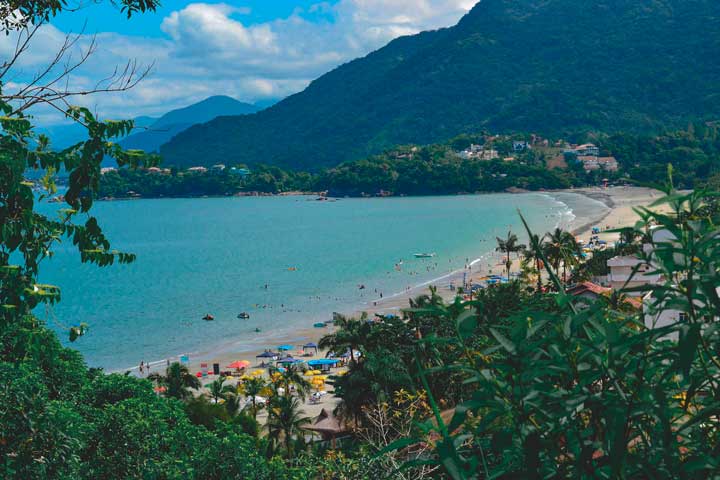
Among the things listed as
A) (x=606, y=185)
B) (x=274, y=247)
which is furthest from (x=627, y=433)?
(x=606, y=185)

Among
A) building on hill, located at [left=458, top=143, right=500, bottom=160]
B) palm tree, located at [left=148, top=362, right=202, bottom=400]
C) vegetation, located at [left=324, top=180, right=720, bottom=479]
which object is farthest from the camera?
building on hill, located at [left=458, top=143, right=500, bottom=160]

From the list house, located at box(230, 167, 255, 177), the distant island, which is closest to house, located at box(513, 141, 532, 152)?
the distant island

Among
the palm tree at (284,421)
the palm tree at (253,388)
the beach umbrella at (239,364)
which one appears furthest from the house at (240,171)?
the palm tree at (284,421)

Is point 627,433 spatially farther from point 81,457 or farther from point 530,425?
point 81,457

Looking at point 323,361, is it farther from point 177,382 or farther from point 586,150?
point 586,150

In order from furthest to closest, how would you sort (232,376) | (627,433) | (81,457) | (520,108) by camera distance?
(520,108), (232,376), (81,457), (627,433)

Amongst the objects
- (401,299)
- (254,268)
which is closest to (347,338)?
(401,299)

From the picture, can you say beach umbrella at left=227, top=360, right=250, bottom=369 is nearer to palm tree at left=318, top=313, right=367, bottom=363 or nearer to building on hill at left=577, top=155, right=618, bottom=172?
palm tree at left=318, top=313, right=367, bottom=363

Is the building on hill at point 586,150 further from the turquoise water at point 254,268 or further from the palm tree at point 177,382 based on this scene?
the palm tree at point 177,382
